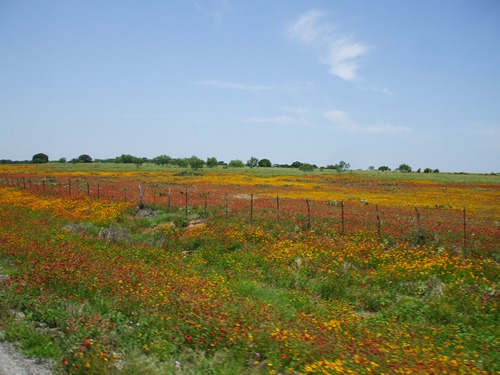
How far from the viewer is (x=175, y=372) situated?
19.2 ft

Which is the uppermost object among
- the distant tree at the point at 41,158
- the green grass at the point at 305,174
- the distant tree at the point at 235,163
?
the distant tree at the point at 41,158

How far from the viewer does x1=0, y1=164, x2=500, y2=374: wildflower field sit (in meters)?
6.23

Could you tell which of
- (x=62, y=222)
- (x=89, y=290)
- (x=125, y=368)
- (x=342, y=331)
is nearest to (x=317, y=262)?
(x=342, y=331)

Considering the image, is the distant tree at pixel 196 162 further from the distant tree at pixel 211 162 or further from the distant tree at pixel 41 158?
the distant tree at pixel 41 158

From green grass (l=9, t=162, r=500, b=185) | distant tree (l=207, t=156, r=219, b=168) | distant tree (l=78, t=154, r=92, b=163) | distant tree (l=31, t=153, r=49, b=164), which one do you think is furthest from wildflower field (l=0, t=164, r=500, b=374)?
distant tree (l=78, t=154, r=92, b=163)

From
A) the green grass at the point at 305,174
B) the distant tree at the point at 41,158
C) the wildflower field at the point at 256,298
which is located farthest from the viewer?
the distant tree at the point at 41,158

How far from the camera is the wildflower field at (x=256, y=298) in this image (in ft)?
20.4

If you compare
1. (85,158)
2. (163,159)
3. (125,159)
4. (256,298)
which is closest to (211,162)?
(163,159)

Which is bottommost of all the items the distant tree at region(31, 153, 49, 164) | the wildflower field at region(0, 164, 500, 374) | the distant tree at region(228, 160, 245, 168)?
the wildflower field at region(0, 164, 500, 374)

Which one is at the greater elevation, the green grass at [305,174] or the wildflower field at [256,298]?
the green grass at [305,174]

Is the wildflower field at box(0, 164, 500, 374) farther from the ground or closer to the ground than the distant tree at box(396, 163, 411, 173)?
closer to the ground

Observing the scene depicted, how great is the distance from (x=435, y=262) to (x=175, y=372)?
389 inches

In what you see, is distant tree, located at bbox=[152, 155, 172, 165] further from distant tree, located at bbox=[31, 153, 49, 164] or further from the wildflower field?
the wildflower field

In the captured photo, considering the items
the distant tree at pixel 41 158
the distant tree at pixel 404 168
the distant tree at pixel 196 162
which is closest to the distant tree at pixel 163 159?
the distant tree at pixel 196 162
